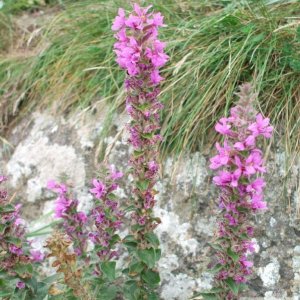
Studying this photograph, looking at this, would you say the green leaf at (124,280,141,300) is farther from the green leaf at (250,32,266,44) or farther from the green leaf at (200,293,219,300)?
the green leaf at (250,32,266,44)

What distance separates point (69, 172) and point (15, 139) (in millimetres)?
629

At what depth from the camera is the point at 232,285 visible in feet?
6.70

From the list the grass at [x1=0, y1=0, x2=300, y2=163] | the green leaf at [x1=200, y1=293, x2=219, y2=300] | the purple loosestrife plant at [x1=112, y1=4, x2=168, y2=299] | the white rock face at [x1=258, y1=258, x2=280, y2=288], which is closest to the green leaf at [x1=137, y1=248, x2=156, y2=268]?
the purple loosestrife plant at [x1=112, y1=4, x2=168, y2=299]

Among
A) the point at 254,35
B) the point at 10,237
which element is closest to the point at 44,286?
the point at 10,237

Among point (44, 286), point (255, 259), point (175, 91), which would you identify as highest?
point (175, 91)

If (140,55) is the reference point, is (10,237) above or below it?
below

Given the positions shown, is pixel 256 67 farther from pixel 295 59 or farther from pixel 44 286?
pixel 44 286

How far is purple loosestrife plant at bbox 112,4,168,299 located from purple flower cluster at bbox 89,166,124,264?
8cm

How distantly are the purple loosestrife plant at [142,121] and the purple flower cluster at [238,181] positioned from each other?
308 mm

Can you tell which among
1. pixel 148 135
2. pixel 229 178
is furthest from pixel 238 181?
pixel 148 135

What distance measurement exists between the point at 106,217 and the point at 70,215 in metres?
0.25

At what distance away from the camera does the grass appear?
2820mm

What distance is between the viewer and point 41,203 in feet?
10.6

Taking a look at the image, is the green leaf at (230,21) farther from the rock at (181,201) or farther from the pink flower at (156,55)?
the pink flower at (156,55)
